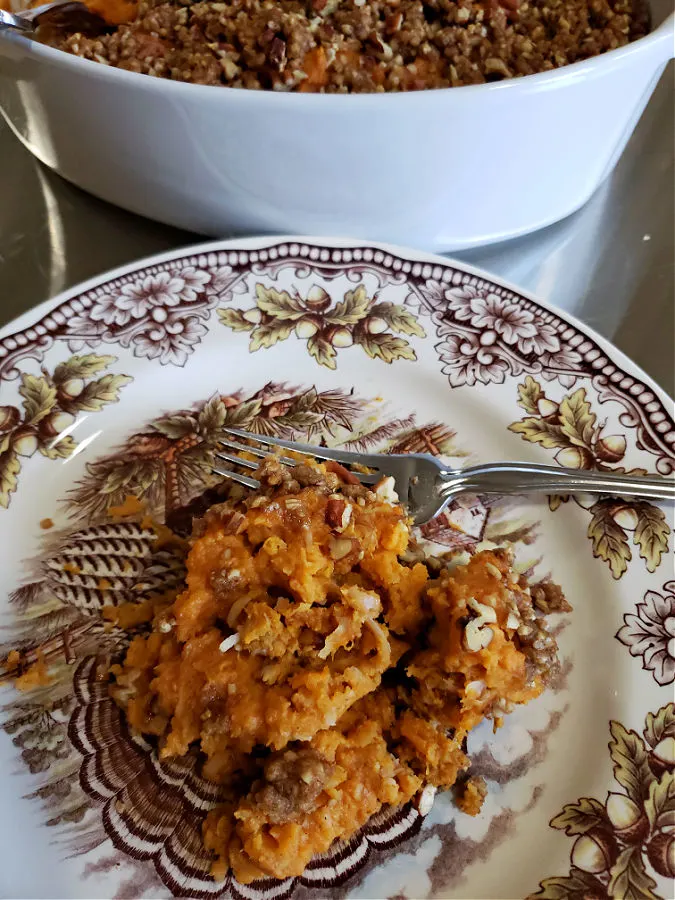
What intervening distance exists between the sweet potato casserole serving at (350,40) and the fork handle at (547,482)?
1.80 ft

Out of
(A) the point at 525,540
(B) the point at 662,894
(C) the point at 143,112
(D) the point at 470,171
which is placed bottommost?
(B) the point at 662,894

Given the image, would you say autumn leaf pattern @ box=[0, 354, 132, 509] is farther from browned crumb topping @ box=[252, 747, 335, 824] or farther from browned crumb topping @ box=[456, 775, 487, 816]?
browned crumb topping @ box=[456, 775, 487, 816]

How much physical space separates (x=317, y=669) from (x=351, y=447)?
0.31 meters

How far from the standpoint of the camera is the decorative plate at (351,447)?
62 centimetres

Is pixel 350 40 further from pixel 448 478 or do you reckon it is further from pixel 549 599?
pixel 549 599

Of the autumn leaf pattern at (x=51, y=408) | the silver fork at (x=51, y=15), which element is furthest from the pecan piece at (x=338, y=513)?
the silver fork at (x=51, y=15)

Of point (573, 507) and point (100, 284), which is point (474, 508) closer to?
point (573, 507)

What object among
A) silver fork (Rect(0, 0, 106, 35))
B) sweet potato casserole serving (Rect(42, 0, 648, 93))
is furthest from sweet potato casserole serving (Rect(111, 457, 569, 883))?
silver fork (Rect(0, 0, 106, 35))

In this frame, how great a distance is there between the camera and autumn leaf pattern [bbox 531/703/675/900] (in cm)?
60

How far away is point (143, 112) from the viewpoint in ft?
2.72

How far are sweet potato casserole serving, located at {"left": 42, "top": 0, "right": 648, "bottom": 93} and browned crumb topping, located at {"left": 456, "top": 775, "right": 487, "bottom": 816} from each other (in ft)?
2.83

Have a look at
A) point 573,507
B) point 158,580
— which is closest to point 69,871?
point 158,580

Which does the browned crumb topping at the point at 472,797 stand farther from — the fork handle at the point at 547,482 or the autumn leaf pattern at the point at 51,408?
the autumn leaf pattern at the point at 51,408

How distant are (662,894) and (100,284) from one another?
900mm
